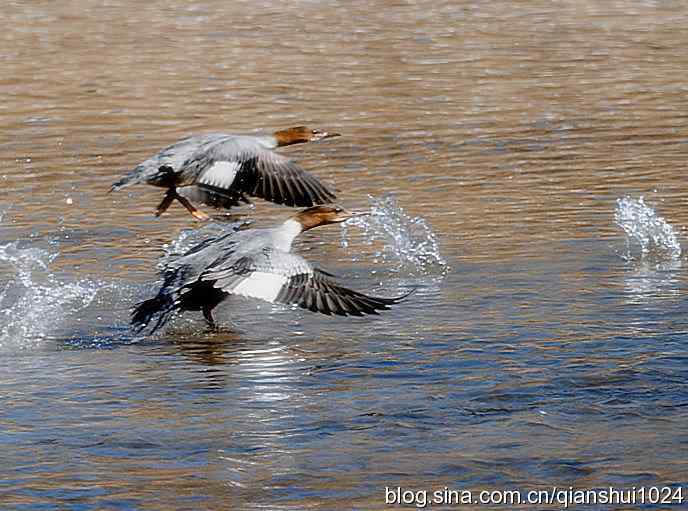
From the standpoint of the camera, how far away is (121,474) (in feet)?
18.3

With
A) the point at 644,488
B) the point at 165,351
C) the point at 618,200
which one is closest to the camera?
the point at 644,488

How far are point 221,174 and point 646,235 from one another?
281 centimetres

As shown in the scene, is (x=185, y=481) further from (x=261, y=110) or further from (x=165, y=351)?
(x=261, y=110)

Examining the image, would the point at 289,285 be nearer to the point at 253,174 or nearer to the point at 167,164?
the point at 253,174

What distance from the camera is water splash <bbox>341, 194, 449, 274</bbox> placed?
941 centimetres

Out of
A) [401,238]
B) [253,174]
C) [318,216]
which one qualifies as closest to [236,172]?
[253,174]

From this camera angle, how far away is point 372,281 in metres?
9.03

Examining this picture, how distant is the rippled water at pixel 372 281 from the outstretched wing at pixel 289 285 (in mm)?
258

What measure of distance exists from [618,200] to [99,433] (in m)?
6.05

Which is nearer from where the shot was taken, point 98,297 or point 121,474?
A: point 121,474

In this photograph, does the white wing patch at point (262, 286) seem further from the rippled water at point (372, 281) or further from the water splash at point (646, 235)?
the water splash at point (646, 235)

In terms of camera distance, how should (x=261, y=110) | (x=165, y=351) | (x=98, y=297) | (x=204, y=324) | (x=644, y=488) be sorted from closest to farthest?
(x=644, y=488)
(x=165, y=351)
(x=204, y=324)
(x=98, y=297)
(x=261, y=110)

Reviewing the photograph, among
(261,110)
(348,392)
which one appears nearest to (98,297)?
(348,392)

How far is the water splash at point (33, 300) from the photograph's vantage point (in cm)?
785
